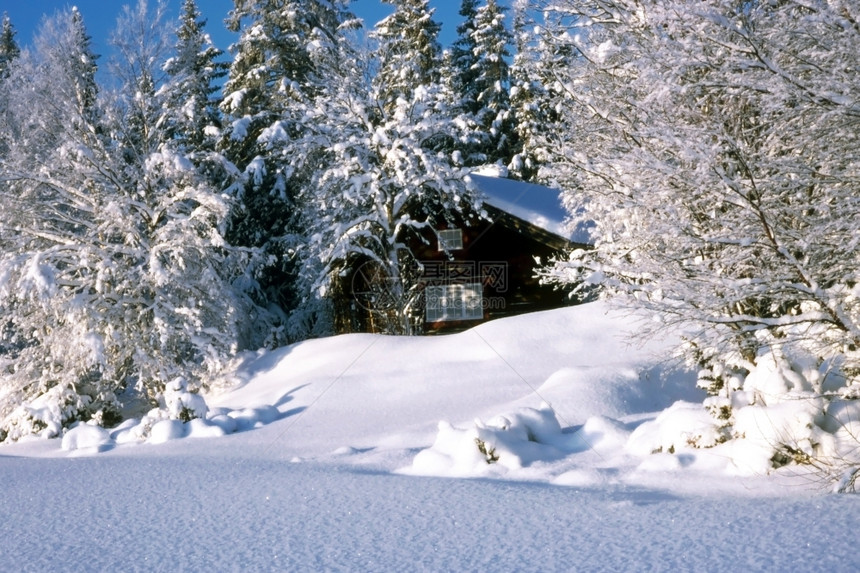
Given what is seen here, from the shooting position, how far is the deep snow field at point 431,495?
178 inches

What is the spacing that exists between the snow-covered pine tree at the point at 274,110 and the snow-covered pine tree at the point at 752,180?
1714 centimetres

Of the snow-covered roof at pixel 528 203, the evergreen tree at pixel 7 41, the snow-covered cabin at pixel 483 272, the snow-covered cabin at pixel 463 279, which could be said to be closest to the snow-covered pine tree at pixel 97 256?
the snow-covered cabin at pixel 463 279

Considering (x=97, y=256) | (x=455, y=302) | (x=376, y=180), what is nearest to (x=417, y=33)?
(x=376, y=180)

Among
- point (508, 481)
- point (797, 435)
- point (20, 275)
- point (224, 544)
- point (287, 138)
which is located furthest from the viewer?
point (287, 138)

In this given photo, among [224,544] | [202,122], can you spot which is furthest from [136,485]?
[202,122]

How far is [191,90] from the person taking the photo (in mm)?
23250

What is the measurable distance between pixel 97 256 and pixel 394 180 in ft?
28.9

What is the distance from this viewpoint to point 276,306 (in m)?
25.2

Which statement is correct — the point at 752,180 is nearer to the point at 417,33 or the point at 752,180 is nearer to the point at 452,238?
the point at 452,238

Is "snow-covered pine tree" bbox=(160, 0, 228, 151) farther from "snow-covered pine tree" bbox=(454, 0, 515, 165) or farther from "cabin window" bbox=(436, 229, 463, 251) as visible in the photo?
"snow-covered pine tree" bbox=(454, 0, 515, 165)

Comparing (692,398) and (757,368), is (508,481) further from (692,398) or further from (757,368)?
(692,398)

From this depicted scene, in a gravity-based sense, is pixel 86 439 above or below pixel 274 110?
below

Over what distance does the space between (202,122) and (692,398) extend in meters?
21.1

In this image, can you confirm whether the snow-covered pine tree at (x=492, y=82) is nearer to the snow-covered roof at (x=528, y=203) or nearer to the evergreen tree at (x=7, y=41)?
the snow-covered roof at (x=528, y=203)
